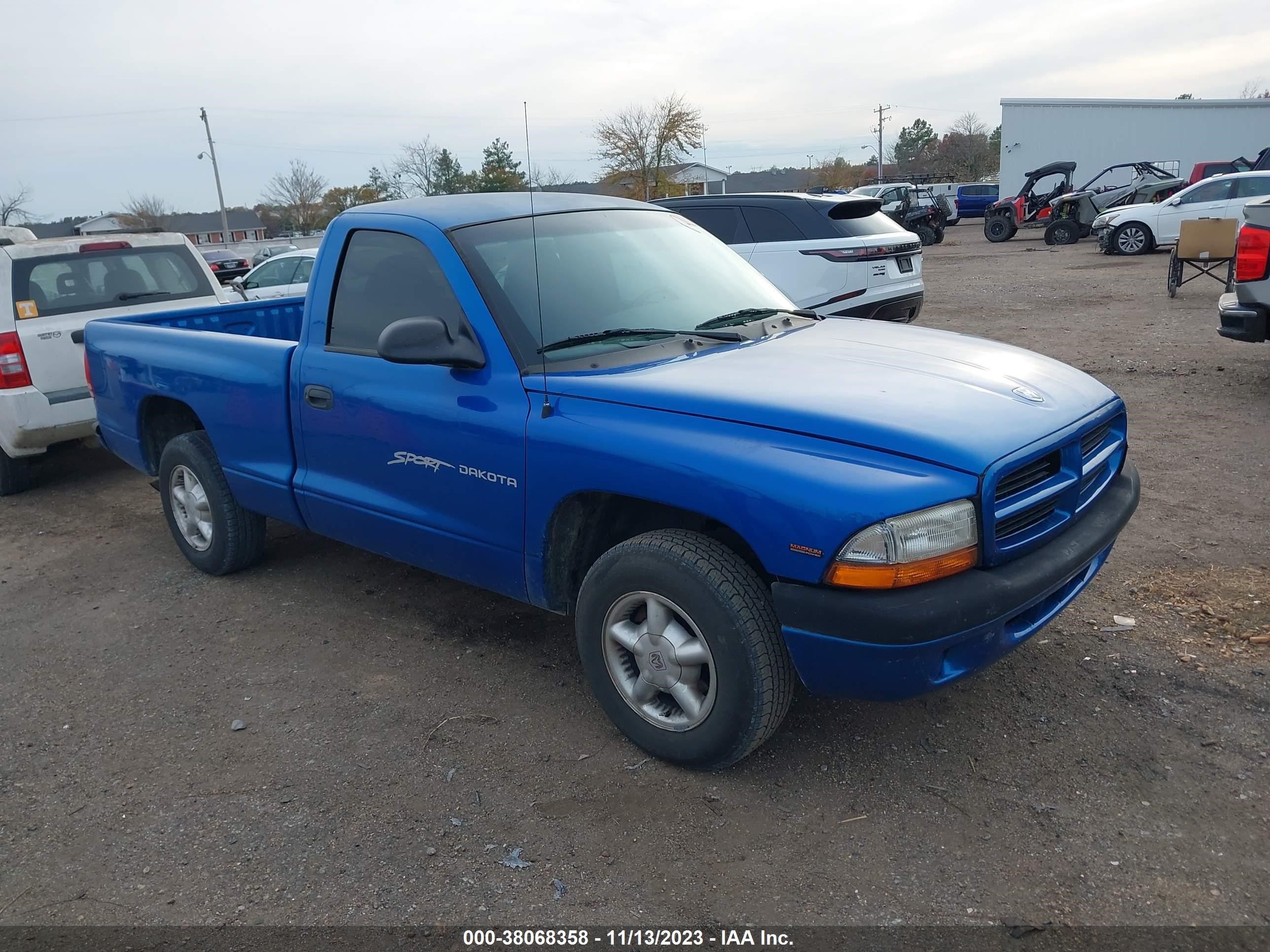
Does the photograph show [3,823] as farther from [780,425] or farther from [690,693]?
[780,425]

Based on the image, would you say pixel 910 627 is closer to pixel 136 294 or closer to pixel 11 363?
pixel 11 363

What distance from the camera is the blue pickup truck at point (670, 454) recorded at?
2.63m

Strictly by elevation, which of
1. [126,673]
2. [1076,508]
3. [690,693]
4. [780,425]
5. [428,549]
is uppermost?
[780,425]

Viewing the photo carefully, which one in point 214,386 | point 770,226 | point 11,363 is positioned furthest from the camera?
point 770,226

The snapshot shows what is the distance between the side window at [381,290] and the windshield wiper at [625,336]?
41 centimetres

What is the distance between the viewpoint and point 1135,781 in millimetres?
2945

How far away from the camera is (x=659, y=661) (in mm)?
3051

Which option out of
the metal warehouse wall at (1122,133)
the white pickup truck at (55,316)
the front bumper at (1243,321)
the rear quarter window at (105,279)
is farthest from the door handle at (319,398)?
the metal warehouse wall at (1122,133)

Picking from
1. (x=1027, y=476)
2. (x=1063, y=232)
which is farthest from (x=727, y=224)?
(x=1063, y=232)

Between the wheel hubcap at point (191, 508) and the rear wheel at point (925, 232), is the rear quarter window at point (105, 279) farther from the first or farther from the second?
the rear wheel at point (925, 232)

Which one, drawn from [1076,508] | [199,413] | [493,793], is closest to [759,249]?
[199,413]

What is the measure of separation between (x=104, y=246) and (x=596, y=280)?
5426mm

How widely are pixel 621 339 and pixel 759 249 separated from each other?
6.18m

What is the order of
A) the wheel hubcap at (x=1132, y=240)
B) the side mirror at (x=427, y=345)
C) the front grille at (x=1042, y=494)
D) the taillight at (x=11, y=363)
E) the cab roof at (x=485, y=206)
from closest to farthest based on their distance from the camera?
the front grille at (x=1042, y=494)
the side mirror at (x=427, y=345)
the cab roof at (x=485, y=206)
the taillight at (x=11, y=363)
the wheel hubcap at (x=1132, y=240)
